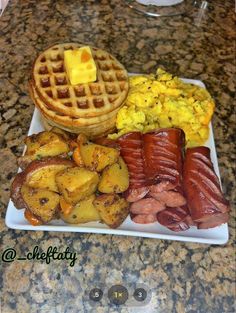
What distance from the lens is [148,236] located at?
1.21 m

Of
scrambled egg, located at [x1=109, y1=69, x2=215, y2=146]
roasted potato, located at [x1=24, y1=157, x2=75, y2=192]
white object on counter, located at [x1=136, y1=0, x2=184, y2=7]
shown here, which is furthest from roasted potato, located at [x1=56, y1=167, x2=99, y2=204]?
white object on counter, located at [x1=136, y1=0, x2=184, y2=7]

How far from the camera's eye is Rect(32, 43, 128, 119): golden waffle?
4.41 ft

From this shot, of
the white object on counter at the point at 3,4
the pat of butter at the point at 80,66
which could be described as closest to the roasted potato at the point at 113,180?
the pat of butter at the point at 80,66

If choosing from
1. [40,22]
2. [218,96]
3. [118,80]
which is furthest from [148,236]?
[40,22]

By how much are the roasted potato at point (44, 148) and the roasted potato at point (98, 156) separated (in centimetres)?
6

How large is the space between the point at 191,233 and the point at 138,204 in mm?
177

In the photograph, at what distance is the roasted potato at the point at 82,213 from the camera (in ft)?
3.86

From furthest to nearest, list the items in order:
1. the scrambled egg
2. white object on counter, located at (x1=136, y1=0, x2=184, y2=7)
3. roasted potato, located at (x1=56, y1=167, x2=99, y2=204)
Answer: white object on counter, located at (x1=136, y1=0, x2=184, y2=7) → the scrambled egg → roasted potato, located at (x1=56, y1=167, x2=99, y2=204)

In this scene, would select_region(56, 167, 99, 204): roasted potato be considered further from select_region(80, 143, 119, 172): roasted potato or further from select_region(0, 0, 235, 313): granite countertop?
select_region(0, 0, 235, 313): granite countertop

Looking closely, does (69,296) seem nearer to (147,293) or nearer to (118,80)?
(147,293)

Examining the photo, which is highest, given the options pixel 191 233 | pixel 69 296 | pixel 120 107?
pixel 120 107

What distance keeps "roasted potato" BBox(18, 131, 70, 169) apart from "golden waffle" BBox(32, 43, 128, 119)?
0.13 meters

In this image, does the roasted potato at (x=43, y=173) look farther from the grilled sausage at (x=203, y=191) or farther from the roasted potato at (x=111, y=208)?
the grilled sausage at (x=203, y=191)

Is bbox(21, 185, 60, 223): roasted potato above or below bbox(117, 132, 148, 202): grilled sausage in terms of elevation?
below
